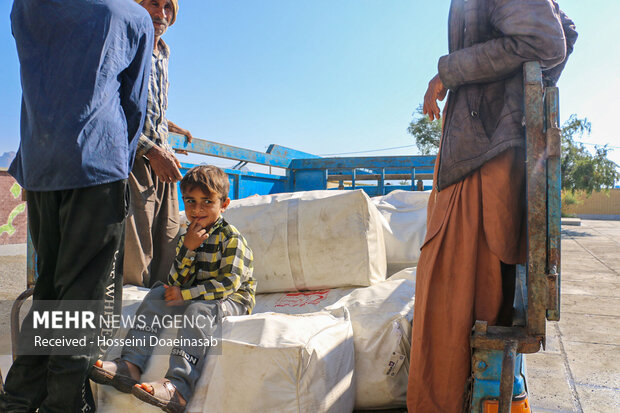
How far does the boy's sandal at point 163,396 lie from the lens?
1.34 metres

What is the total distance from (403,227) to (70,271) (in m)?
2.32

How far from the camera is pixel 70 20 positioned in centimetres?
135

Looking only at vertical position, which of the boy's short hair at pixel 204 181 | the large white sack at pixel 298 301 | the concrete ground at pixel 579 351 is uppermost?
the boy's short hair at pixel 204 181

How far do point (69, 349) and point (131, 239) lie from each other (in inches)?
29.9

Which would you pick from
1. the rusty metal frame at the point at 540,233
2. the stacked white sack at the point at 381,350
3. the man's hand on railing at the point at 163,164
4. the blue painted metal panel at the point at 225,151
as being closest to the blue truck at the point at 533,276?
the rusty metal frame at the point at 540,233

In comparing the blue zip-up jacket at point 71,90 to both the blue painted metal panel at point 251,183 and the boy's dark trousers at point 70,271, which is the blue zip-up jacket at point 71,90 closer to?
the boy's dark trousers at point 70,271

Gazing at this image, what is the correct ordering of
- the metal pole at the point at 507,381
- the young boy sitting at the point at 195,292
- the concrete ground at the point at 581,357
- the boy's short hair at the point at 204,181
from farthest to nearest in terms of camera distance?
1. the concrete ground at the point at 581,357
2. the boy's short hair at the point at 204,181
3. the young boy sitting at the point at 195,292
4. the metal pole at the point at 507,381

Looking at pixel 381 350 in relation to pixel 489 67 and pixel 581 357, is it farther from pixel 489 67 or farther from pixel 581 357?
pixel 581 357

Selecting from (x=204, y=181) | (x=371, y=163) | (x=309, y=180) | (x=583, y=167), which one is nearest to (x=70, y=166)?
(x=204, y=181)

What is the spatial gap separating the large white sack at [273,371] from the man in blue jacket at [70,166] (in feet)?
1.30

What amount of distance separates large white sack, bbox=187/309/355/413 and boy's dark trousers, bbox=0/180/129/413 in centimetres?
38

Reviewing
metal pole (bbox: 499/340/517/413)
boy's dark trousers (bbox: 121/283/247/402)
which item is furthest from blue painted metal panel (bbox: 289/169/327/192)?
metal pole (bbox: 499/340/517/413)

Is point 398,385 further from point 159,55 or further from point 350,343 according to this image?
point 159,55

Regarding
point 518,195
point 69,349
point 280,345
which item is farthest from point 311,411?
point 518,195
